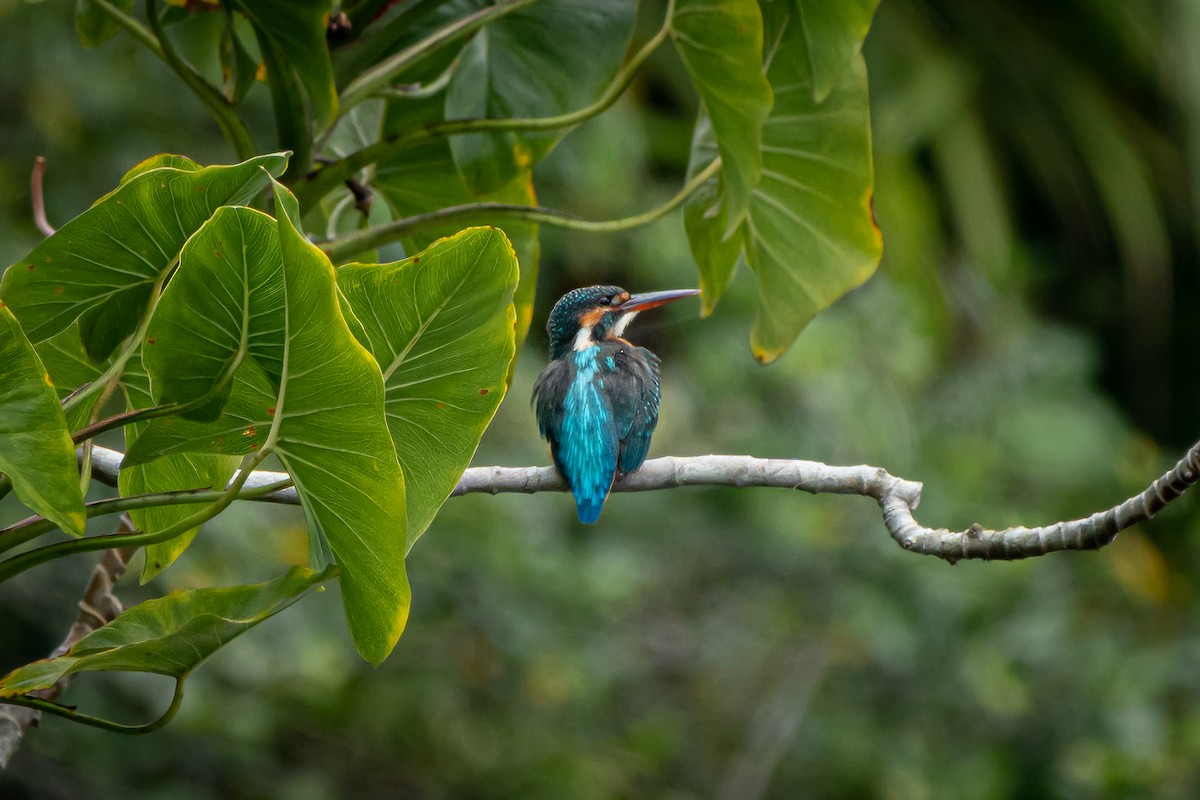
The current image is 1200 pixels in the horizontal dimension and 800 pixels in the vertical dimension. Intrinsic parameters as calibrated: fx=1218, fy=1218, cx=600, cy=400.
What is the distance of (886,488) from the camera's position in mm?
1609

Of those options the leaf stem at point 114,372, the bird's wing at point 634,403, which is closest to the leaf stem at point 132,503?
the leaf stem at point 114,372

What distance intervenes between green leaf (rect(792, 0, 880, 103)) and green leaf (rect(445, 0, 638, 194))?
0.35 metres

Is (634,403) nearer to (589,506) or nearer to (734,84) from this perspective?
(589,506)

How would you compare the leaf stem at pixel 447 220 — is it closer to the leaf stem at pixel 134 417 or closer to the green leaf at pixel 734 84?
the green leaf at pixel 734 84

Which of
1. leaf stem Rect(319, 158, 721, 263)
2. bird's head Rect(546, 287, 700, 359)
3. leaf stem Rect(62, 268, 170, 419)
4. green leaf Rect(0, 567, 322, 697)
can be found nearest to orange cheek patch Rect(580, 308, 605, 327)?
bird's head Rect(546, 287, 700, 359)

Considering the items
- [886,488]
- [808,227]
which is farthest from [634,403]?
[886,488]

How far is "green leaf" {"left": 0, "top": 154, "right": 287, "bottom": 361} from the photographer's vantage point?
1242mm

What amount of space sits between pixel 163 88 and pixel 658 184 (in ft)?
8.01

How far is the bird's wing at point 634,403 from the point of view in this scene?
8.89ft

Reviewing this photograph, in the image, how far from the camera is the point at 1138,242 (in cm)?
580

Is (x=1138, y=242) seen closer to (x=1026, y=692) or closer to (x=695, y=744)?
(x=1026, y=692)

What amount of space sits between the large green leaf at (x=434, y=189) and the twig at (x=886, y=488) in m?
0.37

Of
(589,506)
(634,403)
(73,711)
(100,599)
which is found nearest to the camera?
(73,711)

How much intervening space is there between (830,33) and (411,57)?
2.01ft
